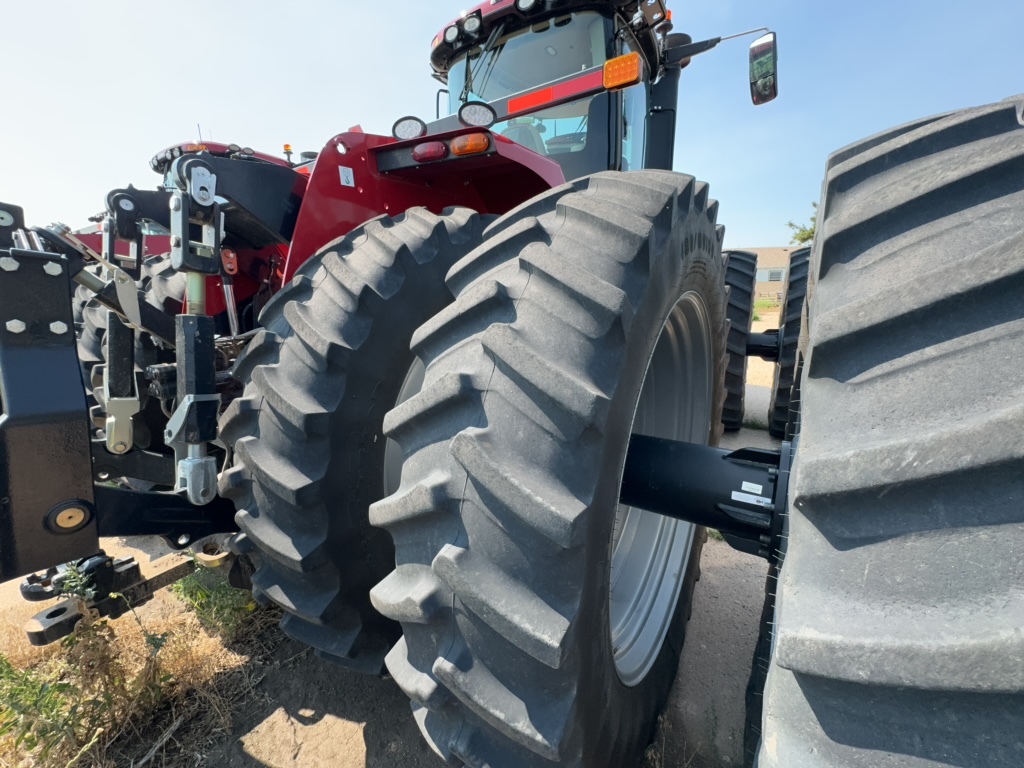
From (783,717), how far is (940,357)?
1.66 ft

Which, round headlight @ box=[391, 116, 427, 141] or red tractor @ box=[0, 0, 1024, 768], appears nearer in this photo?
red tractor @ box=[0, 0, 1024, 768]

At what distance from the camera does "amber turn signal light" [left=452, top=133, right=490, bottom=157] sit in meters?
1.71

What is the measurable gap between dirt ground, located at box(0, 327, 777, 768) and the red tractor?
8.8 inches

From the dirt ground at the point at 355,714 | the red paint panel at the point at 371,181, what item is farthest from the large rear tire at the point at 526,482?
the red paint panel at the point at 371,181


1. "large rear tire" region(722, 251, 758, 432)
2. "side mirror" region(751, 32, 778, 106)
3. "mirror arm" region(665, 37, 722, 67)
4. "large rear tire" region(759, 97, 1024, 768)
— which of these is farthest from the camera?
"large rear tire" region(722, 251, 758, 432)

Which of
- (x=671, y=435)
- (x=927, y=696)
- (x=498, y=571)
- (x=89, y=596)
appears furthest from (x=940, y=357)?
(x=89, y=596)

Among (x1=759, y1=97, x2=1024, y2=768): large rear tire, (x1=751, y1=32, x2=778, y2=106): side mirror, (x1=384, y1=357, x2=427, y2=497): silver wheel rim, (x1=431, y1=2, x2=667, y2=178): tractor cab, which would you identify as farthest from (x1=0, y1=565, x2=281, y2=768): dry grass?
(x1=751, y1=32, x2=778, y2=106): side mirror

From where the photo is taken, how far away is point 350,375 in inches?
56.7

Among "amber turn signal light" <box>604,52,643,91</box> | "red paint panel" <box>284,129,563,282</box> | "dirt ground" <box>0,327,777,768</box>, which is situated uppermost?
"amber turn signal light" <box>604,52,643,91</box>

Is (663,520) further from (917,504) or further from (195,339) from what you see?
(195,339)

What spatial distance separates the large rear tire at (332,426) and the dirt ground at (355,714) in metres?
0.37

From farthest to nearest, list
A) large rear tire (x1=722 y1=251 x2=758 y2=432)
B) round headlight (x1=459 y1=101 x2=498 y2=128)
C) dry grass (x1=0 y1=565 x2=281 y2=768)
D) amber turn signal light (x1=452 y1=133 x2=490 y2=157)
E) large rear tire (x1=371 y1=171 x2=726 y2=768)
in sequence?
large rear tire (x1=722 y1=251 x2=758 y2=432) → round headlight (x1=459 y1=101 x2=498 y2=128) → amber turn signal light (x1=452 y1=133 x2=490 y2=157) → dry grass (x1=0 y1=565 x2=281 y2=768) → large rear tire (x1=371 y1=171 x2=726 y2=768)

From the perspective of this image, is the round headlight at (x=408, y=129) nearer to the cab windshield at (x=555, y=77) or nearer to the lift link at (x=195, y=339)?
the lift link at (x=195, y=339)

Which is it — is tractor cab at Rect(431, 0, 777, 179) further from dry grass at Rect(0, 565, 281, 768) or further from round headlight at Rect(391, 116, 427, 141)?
dry grass at Rect(0, 565, 281, 768)
